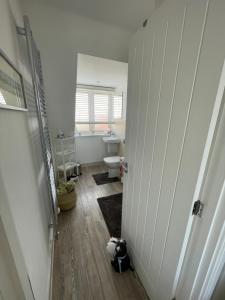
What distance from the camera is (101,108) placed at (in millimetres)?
3850

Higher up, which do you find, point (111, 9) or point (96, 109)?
point (111, 9)

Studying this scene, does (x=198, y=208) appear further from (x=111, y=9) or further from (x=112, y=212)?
(x=111, y=9)

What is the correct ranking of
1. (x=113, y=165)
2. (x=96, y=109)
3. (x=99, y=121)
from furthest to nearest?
1. (x=99, y=121)
2. (x=96, y=109)
3. (x=113, y=165)

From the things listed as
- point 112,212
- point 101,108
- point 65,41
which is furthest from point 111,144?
point 65,41

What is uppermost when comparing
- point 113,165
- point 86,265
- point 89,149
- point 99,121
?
point 99,121

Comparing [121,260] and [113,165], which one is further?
[113,165]

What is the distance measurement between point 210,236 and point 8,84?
136 centimetres

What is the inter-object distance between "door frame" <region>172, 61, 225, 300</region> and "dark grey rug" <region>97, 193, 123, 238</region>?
1.04m

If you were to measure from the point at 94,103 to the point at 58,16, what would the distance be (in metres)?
2.40

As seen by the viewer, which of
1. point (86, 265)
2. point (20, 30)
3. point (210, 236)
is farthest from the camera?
point (86, 265)

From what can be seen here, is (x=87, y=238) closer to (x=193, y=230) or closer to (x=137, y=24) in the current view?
(x=193, y=230)

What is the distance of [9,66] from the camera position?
80cm

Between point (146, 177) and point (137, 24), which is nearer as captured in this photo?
point (146, 177)

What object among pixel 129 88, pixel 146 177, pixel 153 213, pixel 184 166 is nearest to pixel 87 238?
pixel 153 213
